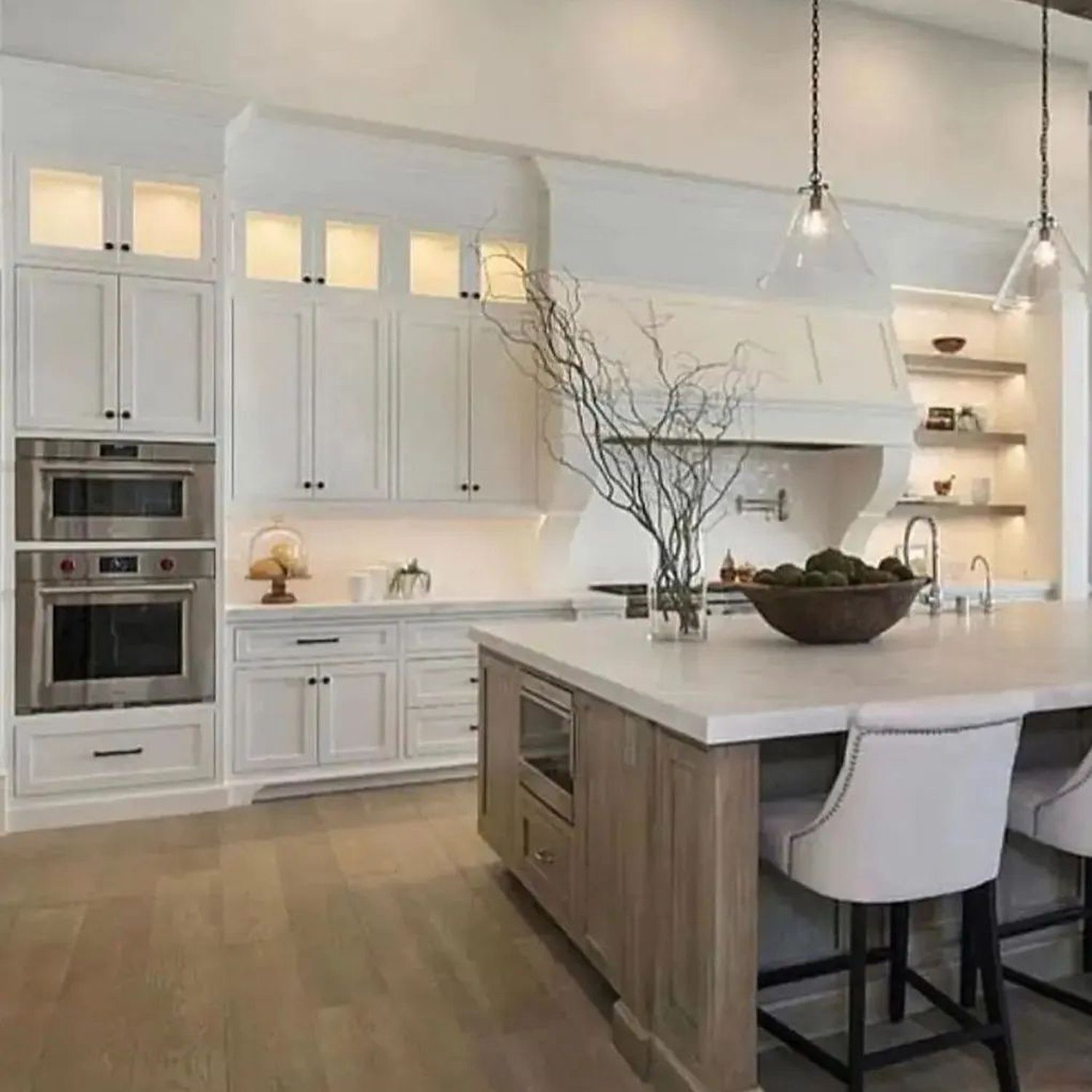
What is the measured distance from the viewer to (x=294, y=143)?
14.9 ft

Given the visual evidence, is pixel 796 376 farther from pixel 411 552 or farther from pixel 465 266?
pixel 411 552

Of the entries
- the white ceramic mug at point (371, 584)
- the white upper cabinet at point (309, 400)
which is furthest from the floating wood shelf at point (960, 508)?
the white upper cabinet at point (309, 400)

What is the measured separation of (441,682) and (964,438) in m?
3.82

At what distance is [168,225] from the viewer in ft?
14.0

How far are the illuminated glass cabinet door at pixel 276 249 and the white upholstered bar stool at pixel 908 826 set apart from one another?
143 inches

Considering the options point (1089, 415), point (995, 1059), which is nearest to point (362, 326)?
point (995, 1059)

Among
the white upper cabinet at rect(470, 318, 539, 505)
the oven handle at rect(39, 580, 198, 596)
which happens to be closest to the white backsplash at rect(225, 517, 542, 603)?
the white upper cabinet at rect(470, 318, 539, 505)

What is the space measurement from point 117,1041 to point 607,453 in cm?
318

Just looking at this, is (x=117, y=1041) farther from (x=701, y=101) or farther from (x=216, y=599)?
(x=701, y=101)

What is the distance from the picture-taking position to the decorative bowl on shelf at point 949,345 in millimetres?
6121

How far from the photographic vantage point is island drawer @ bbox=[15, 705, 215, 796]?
395cm

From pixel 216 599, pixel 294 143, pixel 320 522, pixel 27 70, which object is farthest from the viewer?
pixel 320 522

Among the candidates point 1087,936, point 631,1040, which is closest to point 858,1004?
point 631,1040

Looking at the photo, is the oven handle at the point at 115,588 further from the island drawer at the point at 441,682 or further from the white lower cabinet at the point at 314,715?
the island drawer at the point at 441,682
